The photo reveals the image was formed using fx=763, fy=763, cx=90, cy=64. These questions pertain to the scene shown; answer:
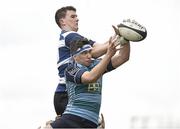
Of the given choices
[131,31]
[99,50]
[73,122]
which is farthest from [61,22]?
[73,122]

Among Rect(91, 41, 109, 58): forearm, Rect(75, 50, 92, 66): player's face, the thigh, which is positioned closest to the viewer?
Rect(75, 50, 92, 66): player's face

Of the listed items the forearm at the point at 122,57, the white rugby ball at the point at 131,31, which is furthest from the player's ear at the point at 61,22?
the white rugby ball at the point at 131,31

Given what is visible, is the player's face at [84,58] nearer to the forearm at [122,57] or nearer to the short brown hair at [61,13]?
the forearm at [122,57]

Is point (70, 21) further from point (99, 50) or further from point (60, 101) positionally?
point (60, 101)

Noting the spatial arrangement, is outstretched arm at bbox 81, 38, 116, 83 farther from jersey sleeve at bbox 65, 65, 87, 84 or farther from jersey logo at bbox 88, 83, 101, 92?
jersey logo at bbox 88, 83, 101, 92

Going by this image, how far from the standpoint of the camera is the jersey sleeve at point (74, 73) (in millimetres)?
12891

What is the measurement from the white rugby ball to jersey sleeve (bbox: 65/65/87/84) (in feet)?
3.40

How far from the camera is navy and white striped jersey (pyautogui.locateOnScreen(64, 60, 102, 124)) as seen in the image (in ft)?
42.3

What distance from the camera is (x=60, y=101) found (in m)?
14.8

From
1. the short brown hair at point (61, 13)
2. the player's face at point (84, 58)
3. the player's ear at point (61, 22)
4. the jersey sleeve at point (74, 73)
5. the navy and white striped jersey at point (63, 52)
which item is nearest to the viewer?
the jersey sleeve at point (74, 73)

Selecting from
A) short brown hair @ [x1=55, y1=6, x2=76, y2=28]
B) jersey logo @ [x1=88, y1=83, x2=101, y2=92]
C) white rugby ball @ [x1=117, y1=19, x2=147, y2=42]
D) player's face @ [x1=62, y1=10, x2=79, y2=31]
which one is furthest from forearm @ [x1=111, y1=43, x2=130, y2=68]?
short brown hair @ [x1=55, y1=6, x2=76, y2=28]

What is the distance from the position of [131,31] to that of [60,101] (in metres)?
2.33

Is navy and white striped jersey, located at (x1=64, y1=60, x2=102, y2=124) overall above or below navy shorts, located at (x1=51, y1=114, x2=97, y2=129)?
above

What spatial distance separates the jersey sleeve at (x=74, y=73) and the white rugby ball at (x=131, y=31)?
1.04 metres
